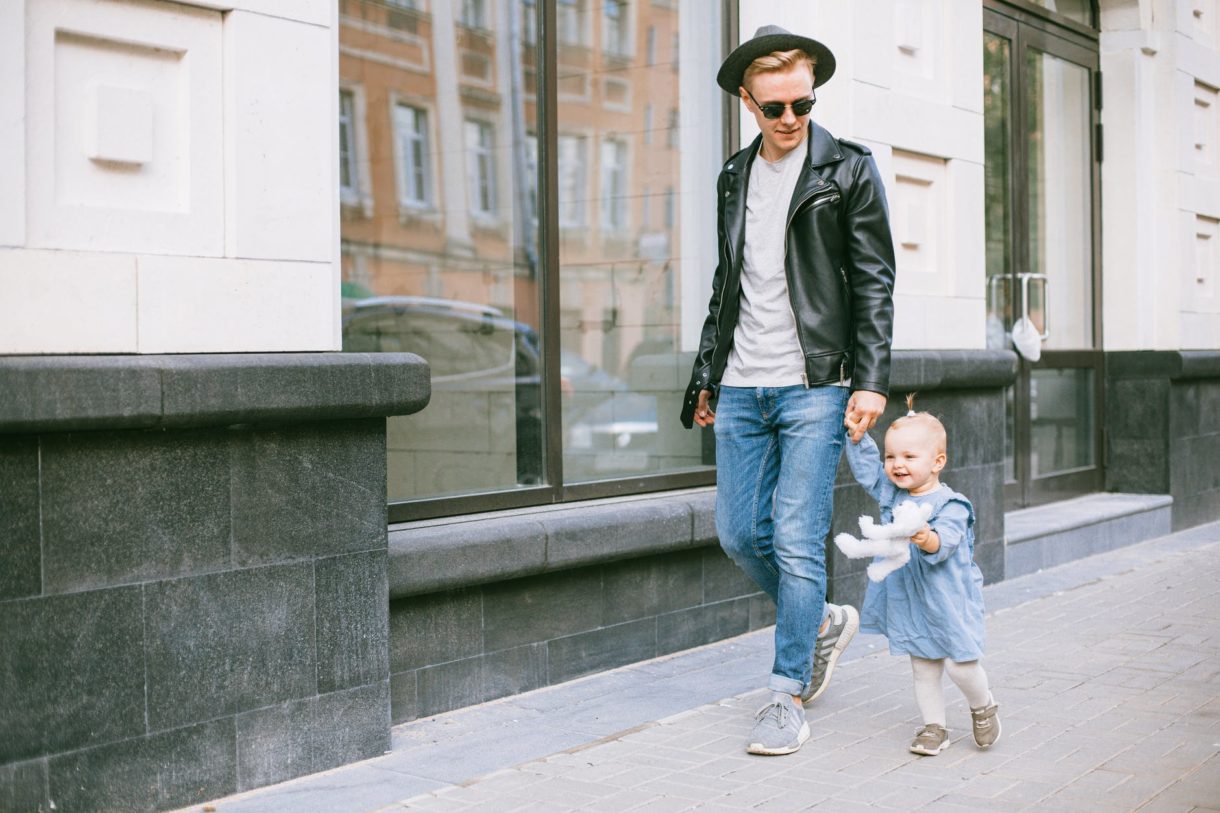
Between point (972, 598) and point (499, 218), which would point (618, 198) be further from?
point (972, 598)

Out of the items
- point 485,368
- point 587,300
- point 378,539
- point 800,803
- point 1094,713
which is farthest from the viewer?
point 587,300

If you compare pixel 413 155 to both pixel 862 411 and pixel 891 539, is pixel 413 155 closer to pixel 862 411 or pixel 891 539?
pixel 862 411

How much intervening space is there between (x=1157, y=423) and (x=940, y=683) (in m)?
6.35

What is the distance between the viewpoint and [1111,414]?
Answer: 10.4 meters

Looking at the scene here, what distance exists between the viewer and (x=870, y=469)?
455 cm

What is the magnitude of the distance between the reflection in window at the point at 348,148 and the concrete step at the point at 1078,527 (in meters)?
4.36

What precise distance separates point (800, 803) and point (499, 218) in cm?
293

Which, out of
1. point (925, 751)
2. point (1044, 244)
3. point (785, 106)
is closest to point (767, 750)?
point (925, 751)

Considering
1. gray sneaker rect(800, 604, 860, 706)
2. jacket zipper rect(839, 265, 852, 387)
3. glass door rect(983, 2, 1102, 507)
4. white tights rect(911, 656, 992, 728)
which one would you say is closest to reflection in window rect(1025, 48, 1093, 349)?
glass door rect(983, 2, 1102, 507)

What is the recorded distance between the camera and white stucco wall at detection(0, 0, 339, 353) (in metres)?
3.81

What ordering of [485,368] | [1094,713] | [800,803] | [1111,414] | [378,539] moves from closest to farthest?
[800,803], [378,539], [1094,713], [485,368], [1111,414]

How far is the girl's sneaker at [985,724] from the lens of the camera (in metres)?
4.57

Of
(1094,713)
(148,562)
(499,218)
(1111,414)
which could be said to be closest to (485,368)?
(499,218)

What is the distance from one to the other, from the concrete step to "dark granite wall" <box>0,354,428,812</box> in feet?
15.7
